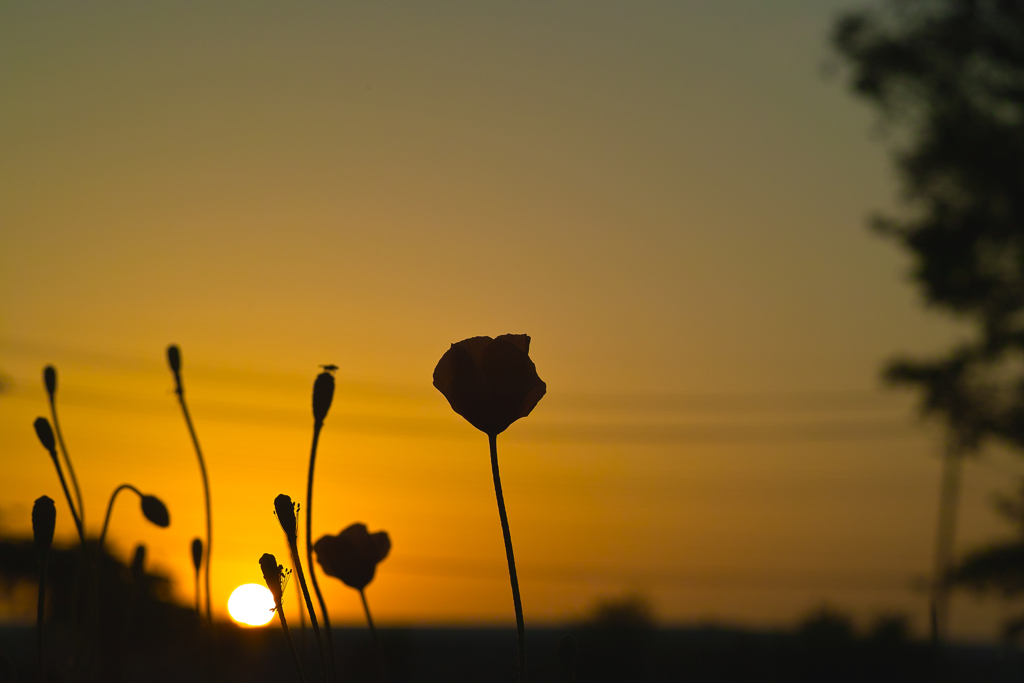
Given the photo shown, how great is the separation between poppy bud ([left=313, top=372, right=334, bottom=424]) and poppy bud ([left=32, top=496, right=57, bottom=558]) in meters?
0.45

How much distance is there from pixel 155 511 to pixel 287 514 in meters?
0.79

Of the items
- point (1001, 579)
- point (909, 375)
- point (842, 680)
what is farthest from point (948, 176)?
point (842, 680)

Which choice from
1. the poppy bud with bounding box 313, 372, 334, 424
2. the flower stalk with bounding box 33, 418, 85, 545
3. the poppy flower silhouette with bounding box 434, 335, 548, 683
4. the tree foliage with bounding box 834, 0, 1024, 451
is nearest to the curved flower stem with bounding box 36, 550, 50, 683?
the flower stalk with bounding box 33, 418, 85, 545

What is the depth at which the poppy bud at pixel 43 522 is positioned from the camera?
4.49ft

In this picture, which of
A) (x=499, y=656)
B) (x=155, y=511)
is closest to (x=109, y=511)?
(x=155, y=511)

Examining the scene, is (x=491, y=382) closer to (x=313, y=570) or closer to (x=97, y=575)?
(x=313, y=570)

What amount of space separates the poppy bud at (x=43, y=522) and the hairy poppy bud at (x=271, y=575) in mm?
348

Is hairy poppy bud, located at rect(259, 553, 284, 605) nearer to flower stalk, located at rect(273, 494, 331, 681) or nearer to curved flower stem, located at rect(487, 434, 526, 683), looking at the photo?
flower stalk, located at rect(273, 494, 331, 681)

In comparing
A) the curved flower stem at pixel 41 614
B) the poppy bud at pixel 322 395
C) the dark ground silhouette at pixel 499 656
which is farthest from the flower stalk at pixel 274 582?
the dark ground silhouette at pixel 499 656

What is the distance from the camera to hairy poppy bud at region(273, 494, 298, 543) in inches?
51.3

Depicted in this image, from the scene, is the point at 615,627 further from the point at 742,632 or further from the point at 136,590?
the point at 136,590

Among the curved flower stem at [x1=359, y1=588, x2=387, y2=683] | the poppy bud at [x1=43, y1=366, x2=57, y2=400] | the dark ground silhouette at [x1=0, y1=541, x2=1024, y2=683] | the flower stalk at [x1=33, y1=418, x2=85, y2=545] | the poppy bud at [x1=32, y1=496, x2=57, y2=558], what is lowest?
the dark ground silhouette at [x1=0, y1=541, x2=1024, y2=683]

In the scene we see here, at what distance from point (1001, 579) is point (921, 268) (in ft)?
12.2

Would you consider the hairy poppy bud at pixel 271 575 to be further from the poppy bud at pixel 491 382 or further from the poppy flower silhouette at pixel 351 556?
the poppy flower silhouette at pixel 351 556
